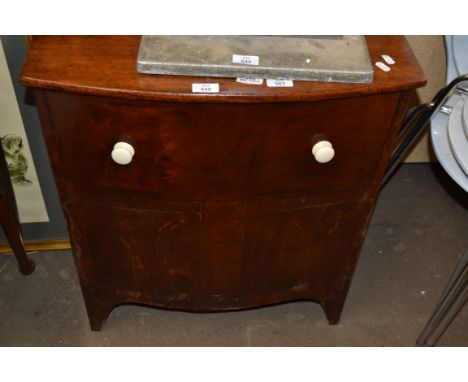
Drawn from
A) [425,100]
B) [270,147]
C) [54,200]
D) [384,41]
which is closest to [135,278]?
[54,200]

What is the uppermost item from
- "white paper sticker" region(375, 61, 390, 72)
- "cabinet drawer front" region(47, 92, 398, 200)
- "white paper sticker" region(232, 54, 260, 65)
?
"white paper sticker" region(232, 54, 260, 65)

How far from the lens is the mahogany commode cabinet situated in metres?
0.89

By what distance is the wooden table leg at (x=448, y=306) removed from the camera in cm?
128

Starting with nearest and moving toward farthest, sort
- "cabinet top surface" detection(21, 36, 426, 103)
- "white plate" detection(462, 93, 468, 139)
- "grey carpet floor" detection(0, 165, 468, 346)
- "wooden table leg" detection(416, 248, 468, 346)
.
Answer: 1. "cabinet top surface" detection(21, 36, 426, 103)
2. "white plate" detection(462, 93, 468, 139)
3. "wooden table leg" detection(416, 248, 468, 346)
4. "grey carpet floor" detection(0, 165, 468, 346)

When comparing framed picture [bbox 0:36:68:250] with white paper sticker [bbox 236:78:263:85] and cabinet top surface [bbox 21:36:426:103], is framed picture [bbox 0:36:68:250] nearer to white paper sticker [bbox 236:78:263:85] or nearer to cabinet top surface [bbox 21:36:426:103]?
cabinet top surface [bbox 21:36:426:103]

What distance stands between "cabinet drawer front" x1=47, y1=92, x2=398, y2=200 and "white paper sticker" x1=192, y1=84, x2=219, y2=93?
0.10 feet

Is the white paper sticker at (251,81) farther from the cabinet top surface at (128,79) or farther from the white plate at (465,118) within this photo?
the white plate at (465,118)

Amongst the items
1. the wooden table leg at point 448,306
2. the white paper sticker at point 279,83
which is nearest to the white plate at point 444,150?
the wooden table leg at point 448,306

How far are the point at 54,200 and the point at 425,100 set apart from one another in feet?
3.24

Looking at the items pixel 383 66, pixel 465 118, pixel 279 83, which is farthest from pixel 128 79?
pixel 465 118

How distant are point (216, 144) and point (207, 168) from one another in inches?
2.1

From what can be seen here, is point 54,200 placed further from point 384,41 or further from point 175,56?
point 384,41

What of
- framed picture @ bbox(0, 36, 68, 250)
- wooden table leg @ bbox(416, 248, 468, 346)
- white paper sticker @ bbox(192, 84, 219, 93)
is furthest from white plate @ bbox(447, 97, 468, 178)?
framed picture @ bbox(0, 36, 68, 250)

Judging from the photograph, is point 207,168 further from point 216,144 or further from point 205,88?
point 205,88
